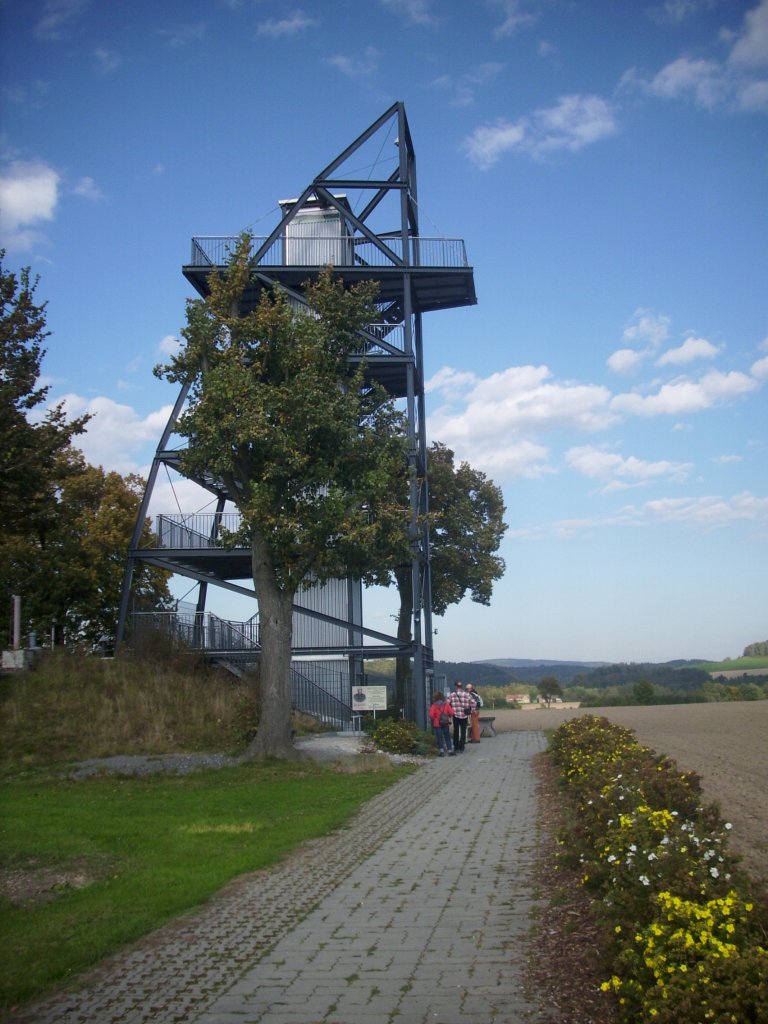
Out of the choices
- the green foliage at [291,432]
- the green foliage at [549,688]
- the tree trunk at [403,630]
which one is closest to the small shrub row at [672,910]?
the green foliage at [291,432]

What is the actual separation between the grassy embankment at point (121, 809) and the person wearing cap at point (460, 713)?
212 inches

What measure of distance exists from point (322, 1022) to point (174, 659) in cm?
2317

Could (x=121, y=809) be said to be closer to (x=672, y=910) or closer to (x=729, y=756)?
(x=672, y=910)

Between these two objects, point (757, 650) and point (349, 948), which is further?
point (757, 650)

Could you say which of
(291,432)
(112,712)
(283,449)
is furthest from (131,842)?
(112,712)

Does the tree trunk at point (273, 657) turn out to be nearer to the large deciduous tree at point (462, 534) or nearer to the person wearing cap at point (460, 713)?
the person wearing cap at point (460, 713)

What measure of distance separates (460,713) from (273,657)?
20.4 feet

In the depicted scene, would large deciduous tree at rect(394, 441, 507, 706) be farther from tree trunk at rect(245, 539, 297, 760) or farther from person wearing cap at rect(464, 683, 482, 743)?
tree trunk at rect(245, 539, 297, 760)

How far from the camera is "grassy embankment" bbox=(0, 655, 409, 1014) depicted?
7723 millimetres

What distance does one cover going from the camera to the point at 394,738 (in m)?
23.8

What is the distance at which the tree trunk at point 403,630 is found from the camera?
102 ft

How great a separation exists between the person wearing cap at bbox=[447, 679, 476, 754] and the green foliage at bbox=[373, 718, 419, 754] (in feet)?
3.90

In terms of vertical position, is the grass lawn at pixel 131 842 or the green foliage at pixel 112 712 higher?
the green foliage at pixel 112 712

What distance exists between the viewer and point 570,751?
52.4 feet
